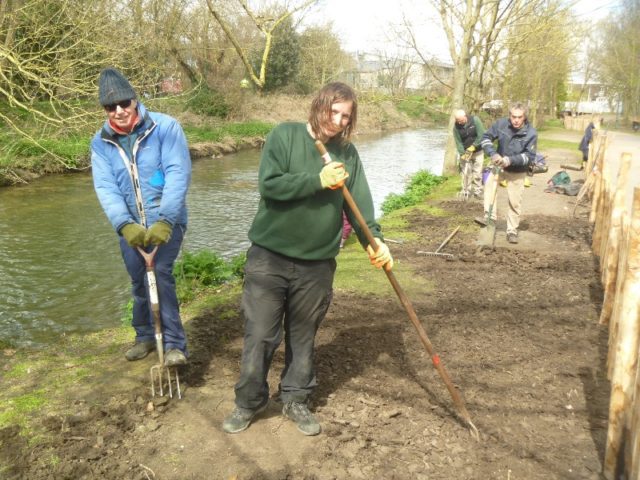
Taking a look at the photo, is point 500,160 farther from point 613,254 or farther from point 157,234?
point 157,234

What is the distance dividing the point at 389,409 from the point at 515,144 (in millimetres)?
5625

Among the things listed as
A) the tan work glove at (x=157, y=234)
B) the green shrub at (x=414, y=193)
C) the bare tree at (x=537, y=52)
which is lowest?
the green shrub at (x=414, y=193)

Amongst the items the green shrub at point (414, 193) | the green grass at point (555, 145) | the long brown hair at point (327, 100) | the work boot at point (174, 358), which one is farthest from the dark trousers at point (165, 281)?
the green grass at point (555, 145)

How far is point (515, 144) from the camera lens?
8.05 m

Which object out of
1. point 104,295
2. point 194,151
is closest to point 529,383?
point 104,295

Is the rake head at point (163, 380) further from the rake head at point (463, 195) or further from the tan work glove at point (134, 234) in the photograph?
the rake head at point (463, 195)

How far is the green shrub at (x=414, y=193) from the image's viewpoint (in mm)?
12656

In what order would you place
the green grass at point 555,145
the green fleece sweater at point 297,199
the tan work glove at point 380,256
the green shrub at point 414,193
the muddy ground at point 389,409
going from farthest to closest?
the green grass at point 555,145 → the green shrub at point 414,193 → the tan work glove at point 380,256 → the muddy ground at point 389,409 → the green fleece sweater at point 297,199

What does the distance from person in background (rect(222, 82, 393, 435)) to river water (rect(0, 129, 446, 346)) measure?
3.79m

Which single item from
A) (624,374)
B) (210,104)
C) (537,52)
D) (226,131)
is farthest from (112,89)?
(210,104)

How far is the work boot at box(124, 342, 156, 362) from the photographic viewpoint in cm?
425

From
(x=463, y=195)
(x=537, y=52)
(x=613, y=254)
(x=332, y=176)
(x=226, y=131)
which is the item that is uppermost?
(x=537, y=52)

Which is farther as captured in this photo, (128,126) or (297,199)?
(128,126)

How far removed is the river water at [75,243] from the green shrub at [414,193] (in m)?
0.69
